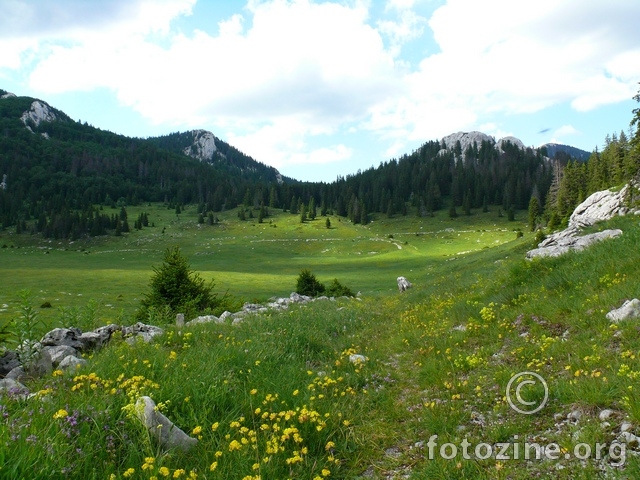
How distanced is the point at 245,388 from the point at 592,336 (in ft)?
19.8

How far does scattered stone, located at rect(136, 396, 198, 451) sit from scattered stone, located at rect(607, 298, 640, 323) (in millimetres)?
7127

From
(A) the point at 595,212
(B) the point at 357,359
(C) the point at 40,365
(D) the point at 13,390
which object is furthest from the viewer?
(A) the point at 595,212

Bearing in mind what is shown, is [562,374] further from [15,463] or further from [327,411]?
[15,463]

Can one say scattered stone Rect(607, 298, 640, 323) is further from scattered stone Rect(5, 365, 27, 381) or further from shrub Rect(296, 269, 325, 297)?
shrub Rect(296, 269, 325, 297)

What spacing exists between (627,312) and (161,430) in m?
7.58

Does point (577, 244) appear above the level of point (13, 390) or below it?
above

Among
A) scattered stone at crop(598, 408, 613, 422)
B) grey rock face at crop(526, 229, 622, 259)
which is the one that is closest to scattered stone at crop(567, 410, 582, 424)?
scattered stone at crop(598, 408, 613, 422)

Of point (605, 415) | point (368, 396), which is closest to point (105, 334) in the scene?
point (368, 396)

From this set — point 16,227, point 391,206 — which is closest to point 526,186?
point 391,206
